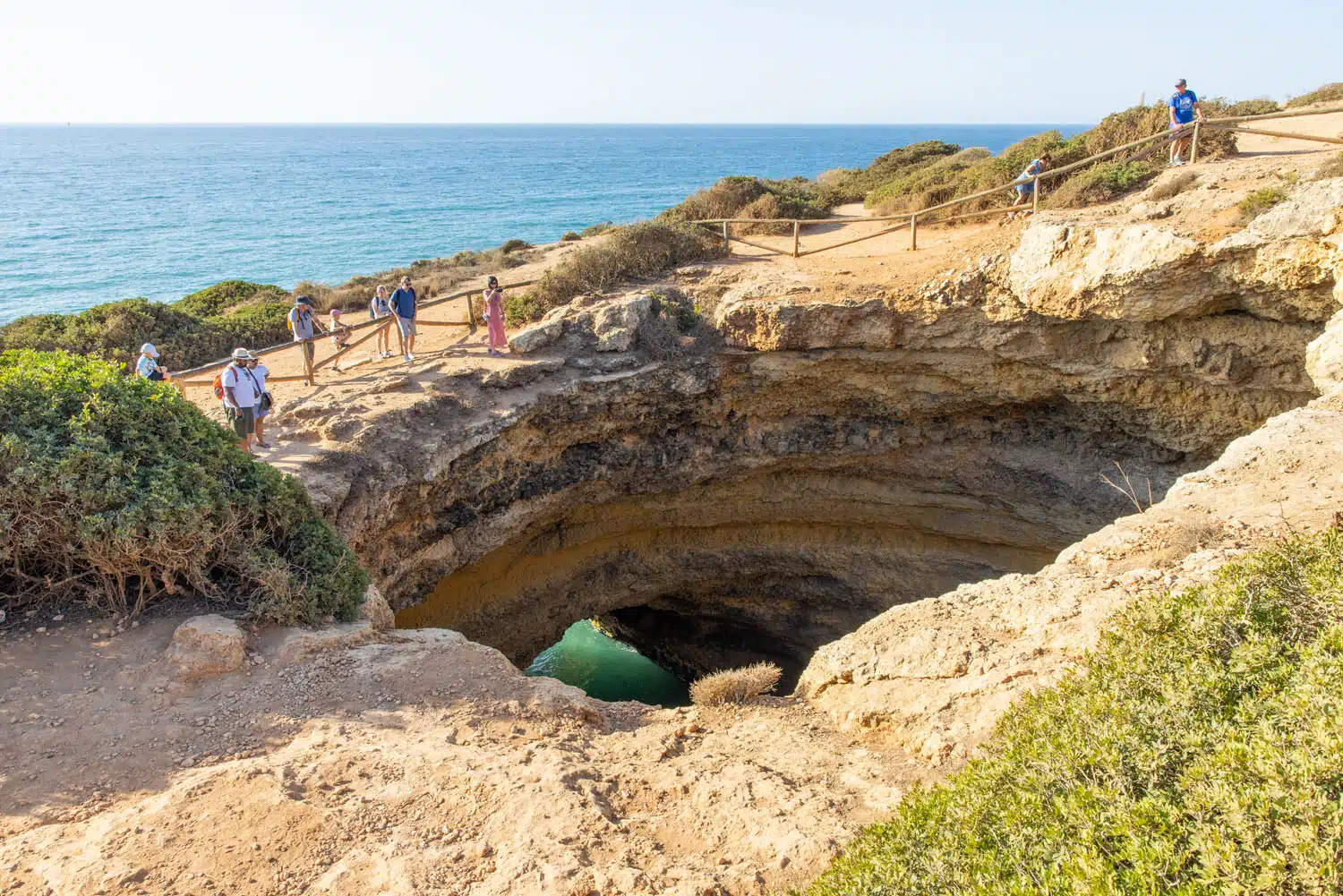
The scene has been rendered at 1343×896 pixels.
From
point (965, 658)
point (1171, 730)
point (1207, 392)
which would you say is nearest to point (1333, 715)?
point (1171, 730)

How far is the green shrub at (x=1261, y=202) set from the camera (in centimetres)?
1101

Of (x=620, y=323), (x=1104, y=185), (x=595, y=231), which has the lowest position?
(x=620, y=323)

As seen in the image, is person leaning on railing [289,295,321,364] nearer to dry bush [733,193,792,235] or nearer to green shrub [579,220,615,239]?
dry bush [733,193,792,235]

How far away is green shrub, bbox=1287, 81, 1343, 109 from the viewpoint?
1983 cm

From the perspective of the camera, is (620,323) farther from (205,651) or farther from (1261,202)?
(1261,202)

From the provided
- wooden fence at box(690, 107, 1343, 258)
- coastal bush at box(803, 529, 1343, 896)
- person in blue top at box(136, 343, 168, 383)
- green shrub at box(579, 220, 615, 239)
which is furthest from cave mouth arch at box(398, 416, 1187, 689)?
green shrub at box(579, 220, 615, 239)

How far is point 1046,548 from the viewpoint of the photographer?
15.6 metres

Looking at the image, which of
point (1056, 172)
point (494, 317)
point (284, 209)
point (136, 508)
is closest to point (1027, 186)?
point (1056, 172)

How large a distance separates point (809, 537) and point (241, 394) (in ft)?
35.6

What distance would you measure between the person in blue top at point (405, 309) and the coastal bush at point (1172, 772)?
10882mm

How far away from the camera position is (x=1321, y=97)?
20375 millimetres

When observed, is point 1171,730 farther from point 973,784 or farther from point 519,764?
point 519,764

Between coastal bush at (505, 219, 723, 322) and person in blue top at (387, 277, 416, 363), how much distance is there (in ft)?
9.11

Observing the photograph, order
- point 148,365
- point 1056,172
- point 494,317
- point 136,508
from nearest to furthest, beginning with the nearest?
1. point 136,508
2. point 148,365
3. point 494,317
4. point 1056,172
